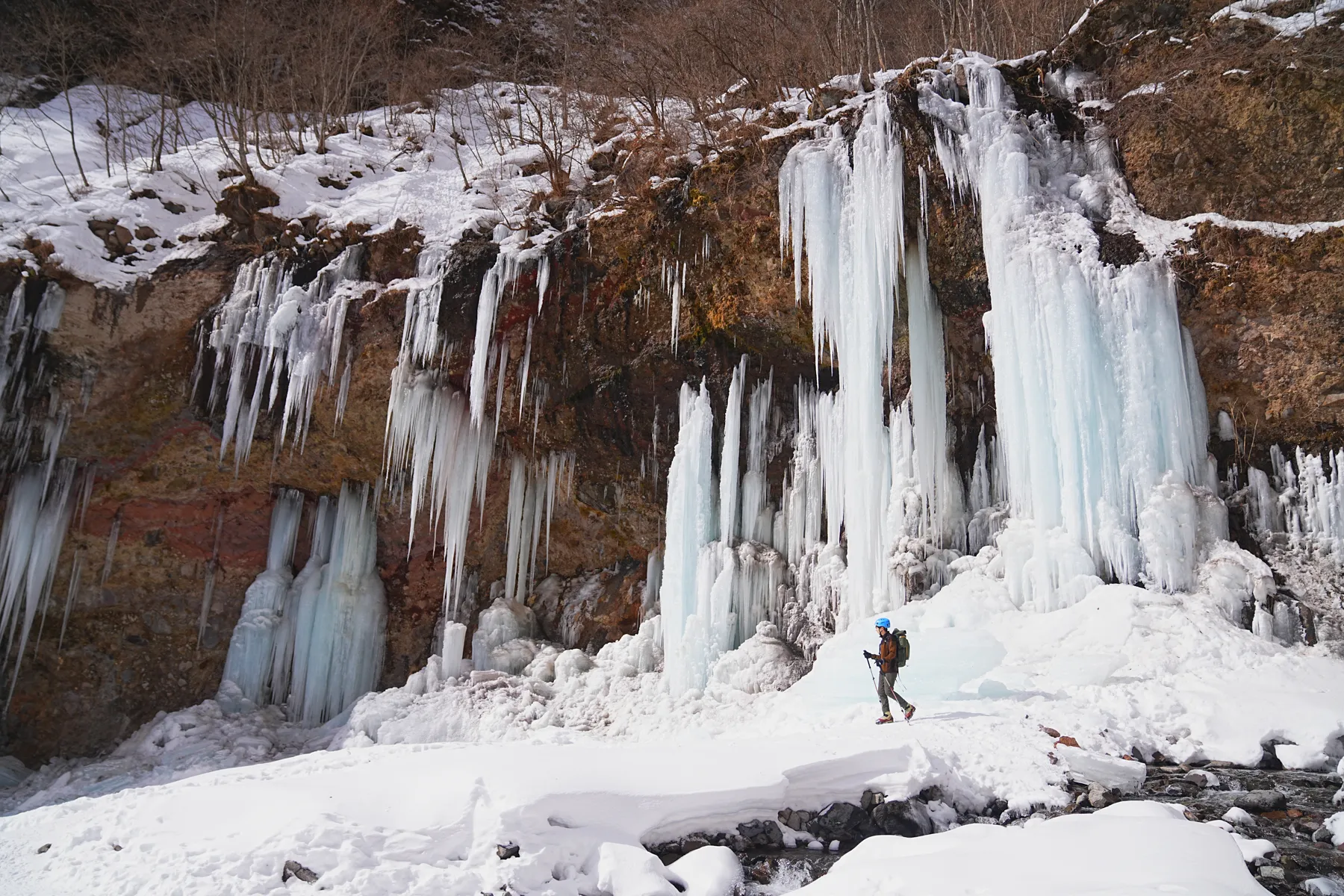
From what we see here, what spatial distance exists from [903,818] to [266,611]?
42.2 ft

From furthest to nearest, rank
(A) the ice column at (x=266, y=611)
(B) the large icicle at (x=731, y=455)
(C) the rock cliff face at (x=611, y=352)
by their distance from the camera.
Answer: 1. (A) the ice column at (x=266, y=611)
2. (B) the large icicle at (x=731, y=455)
3. (C) the rock cliff face at (x=611, y=352)

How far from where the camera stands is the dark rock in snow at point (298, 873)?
15.1 ft

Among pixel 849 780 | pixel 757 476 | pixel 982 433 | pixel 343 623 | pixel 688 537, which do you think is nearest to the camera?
pixel 849 780

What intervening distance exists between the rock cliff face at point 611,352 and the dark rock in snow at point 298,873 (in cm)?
892

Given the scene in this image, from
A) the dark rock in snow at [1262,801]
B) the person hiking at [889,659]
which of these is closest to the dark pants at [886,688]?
the person hiking at [889,659]

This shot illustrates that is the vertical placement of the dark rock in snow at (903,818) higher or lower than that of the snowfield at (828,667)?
lower

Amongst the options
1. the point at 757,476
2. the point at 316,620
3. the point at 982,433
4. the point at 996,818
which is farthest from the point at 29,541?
the point at 996,818

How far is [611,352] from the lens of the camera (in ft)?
42.7

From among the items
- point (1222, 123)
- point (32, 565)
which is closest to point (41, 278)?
point (32, 565)

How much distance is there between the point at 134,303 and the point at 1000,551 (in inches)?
510

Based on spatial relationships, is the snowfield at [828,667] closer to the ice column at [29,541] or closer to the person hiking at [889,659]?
the person hiking at [889,659]

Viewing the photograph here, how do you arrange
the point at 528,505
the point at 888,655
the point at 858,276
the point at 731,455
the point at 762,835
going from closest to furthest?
the point at 762,835 < the point at 888,655 < the point at 858,276 < the point at 731,455 < the point at 528,505

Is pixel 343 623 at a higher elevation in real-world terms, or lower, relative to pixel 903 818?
higher

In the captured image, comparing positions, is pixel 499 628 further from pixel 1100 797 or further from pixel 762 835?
pixel 1100 797
